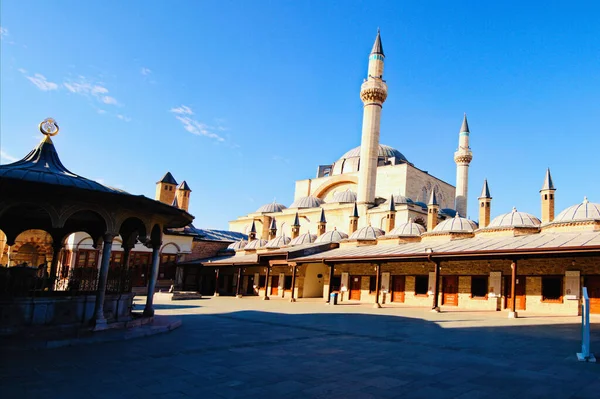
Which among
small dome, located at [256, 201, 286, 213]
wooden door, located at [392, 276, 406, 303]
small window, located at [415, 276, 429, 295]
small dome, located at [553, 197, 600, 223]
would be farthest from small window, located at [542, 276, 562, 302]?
small dome, located at [256, 201, 286, 213]

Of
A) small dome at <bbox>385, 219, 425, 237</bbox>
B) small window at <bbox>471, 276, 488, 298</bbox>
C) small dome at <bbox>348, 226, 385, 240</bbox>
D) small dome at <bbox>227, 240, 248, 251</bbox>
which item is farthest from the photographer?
small dome at <bbox>227, 240, 248, 251</bbox>

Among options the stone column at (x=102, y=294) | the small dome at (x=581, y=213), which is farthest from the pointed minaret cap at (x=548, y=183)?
the stone column at (x=102, y=294)

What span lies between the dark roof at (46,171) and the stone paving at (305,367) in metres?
2.88

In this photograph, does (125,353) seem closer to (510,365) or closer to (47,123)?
(47,123)

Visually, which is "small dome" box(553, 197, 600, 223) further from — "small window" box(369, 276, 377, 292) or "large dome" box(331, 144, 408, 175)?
"large dome" box(331, 144, 408, 175)

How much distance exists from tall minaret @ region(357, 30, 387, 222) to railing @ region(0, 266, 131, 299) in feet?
93.8

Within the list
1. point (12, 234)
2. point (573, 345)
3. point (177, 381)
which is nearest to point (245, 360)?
point (177, 381)

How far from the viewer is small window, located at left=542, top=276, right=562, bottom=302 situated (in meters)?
17.0

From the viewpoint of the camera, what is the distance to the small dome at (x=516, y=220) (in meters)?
22.2

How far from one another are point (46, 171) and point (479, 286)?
56.9ft

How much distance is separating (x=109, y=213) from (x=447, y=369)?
6.78 meters

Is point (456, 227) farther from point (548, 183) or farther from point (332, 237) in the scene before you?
point (332, 237)

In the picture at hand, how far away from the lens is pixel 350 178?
153 ft

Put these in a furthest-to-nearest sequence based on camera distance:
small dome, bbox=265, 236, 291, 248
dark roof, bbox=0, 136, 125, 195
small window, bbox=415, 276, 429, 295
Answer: small dome, bbox=265, 236, 291, 248, small window, bbox=415, 276, 429, 295, dark roof, bbox=0, 136, 125, 195
